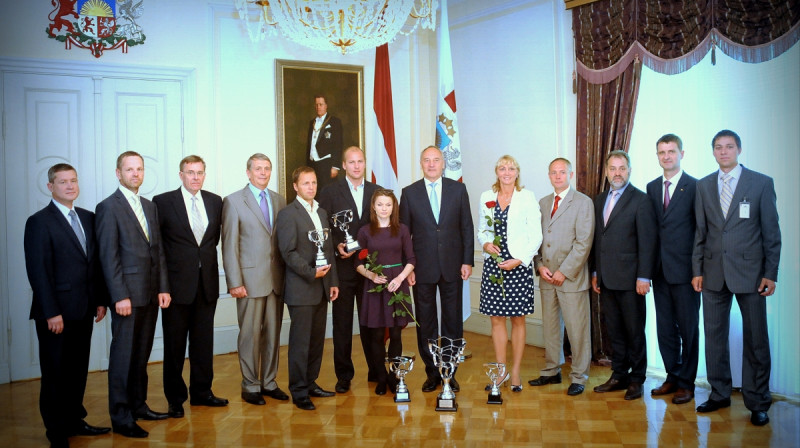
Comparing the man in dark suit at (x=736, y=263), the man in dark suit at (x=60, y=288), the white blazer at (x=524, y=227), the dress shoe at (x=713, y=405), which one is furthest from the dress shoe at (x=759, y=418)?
the man in dark suit at (x=60, y=288)

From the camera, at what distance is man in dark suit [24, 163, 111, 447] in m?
3.98

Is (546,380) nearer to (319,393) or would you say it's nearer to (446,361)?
(446,361)

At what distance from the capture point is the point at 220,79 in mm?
6660

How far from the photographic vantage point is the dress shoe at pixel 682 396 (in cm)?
472

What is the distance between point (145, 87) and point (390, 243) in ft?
9.26

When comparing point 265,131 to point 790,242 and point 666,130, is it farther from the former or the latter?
point 790,242

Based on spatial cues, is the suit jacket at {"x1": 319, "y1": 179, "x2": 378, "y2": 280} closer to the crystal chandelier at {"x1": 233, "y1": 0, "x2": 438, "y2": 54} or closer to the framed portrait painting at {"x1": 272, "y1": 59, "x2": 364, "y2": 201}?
the crystal chandelier at {"x1": 233, "y1": 0, "x2": 438, "y2": 54}

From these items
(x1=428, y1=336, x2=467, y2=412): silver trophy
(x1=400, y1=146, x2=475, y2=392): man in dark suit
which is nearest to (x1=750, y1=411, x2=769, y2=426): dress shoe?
(x1=428, y1=336, x2=467, y2=412): silver trophy

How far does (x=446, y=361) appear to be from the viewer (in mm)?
5223

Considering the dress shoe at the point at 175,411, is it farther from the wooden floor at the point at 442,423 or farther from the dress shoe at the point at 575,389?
the dress shoe at the point at 575,389

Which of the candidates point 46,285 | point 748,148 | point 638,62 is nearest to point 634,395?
point 748,148

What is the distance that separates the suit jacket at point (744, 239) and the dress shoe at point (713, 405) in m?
0.71

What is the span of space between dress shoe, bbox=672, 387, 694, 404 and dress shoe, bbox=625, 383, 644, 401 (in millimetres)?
223

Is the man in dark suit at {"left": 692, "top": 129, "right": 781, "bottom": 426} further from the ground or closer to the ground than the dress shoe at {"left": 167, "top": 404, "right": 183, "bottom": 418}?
further from the ground
